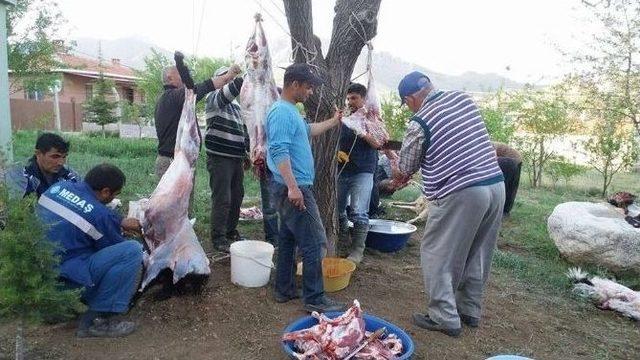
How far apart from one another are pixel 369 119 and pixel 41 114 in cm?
2264

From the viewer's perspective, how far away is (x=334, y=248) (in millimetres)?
4676

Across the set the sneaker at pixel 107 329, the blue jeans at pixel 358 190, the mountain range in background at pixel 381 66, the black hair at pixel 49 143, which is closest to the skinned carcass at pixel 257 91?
the mountain range in background at pixel 381 66

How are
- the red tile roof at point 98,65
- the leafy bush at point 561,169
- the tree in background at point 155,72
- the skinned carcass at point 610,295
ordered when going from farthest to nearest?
the red tile roof at point 98,65, the tree in background at point 155,72, the leafy bush at point 561,169, the skinned carcass at point 610,295

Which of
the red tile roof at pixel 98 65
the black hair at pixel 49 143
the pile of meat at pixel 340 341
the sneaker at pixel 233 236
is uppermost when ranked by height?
the red tile roof at pixel 98 65

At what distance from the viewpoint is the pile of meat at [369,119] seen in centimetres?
466

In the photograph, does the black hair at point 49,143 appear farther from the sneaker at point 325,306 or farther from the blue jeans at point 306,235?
the sneaker at point 325,306

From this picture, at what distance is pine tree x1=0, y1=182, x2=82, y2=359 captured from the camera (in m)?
2.33

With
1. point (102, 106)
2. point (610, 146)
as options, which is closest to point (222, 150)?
point (610, 146)

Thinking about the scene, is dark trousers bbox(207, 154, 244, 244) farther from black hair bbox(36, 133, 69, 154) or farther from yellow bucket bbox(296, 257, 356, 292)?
black hair bbox(36, 133, 69, 154)

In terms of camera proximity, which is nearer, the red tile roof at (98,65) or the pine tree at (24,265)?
the pine tree at (24,265)

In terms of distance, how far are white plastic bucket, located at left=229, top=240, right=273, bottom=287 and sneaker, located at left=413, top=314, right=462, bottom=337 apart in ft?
4.08

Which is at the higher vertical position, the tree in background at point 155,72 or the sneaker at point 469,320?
the tree in background at point 155,72

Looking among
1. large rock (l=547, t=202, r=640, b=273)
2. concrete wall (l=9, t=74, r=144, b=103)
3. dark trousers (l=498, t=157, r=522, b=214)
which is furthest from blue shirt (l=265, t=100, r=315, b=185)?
concrete wall (l=9, t=74, r=144, b=103)

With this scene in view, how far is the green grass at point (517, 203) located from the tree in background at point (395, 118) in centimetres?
214
